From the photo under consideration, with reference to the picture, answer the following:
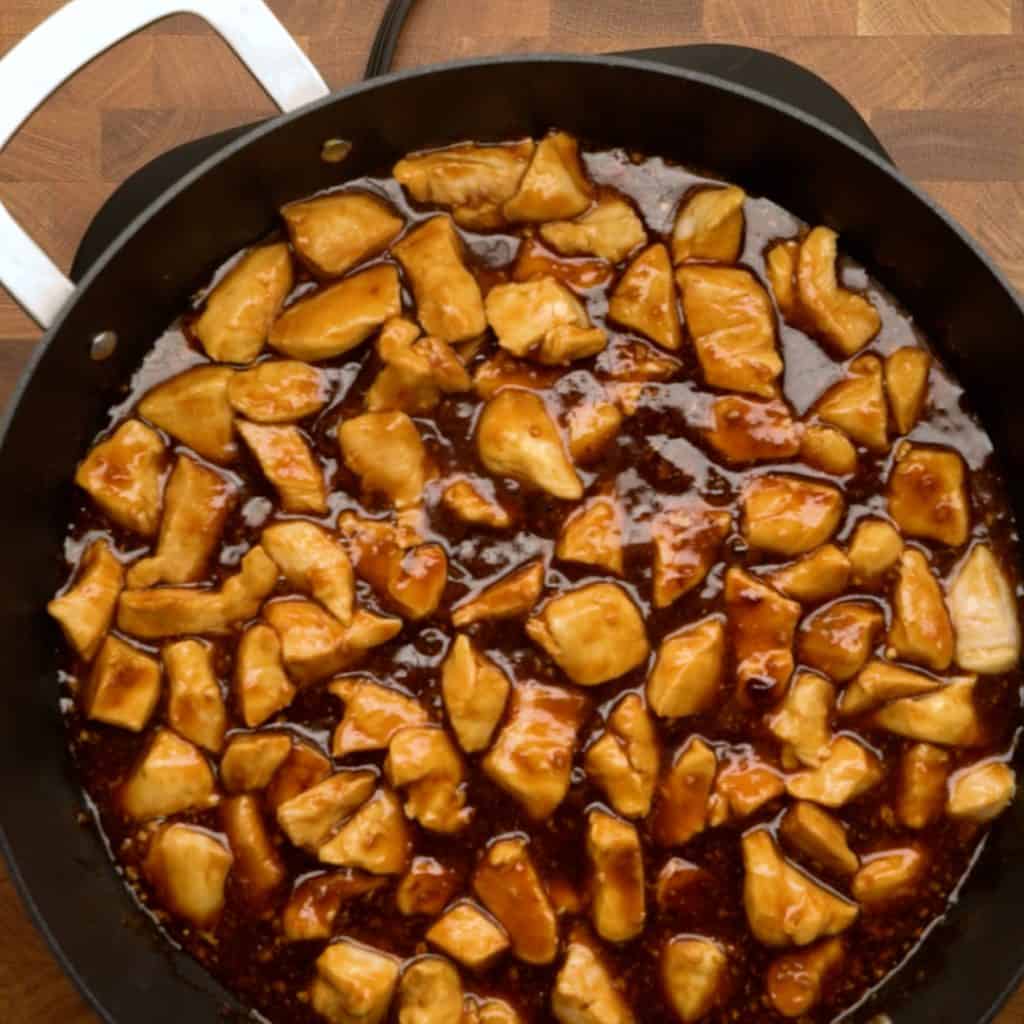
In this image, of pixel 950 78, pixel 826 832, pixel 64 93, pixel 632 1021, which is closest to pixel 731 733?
pixel 826 832

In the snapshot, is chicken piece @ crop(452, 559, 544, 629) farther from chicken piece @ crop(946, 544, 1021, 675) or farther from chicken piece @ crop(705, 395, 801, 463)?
chicken piece @ crop(946, 544, 1021, 675)

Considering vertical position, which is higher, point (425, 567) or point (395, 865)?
point (425, 567)

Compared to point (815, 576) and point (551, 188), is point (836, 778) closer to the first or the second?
point (815, 576)

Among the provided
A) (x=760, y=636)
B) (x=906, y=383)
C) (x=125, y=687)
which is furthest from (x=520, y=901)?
(x=906, y=383)

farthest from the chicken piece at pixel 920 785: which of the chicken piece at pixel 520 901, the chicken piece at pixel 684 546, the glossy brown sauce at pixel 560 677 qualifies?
the chicken piece at pixel 520 901

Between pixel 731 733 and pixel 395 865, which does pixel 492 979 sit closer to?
pixel 395 865

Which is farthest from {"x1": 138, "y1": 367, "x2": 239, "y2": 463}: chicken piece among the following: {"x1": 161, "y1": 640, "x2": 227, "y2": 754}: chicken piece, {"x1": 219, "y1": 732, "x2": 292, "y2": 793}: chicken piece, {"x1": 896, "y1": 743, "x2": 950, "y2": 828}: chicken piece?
→ {"x1": 896, "y1": 743, "x2": 950, "y2": 828}: chicken piece

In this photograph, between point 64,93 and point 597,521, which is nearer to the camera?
point 597,521
